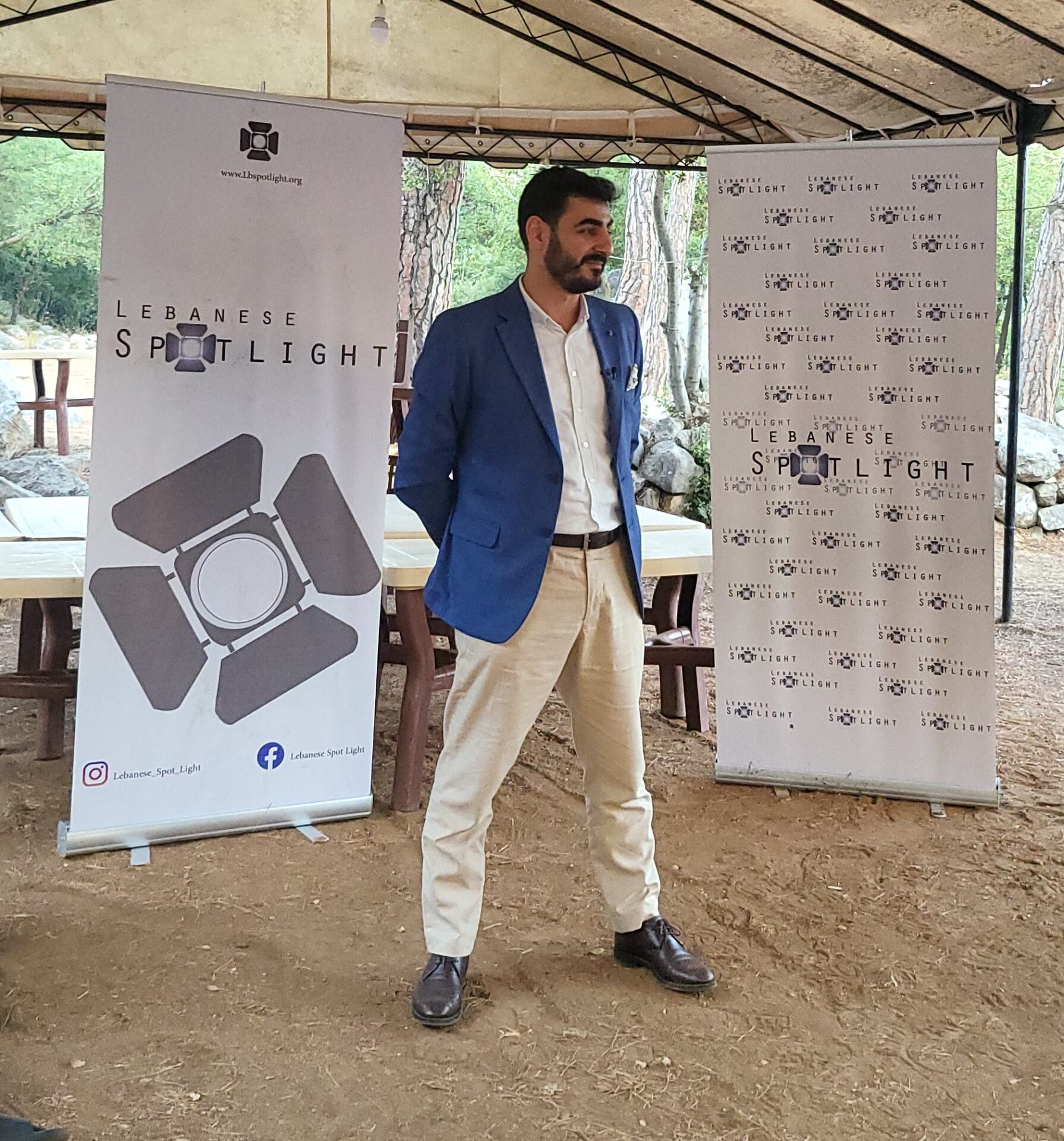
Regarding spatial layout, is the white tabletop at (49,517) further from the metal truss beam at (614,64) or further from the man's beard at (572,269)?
the metal truss beam at (614,64)

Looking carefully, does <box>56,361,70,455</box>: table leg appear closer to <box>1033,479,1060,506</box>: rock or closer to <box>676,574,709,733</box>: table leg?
<box>676,574,709,733</box>: table leg

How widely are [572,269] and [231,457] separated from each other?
1.34 meters

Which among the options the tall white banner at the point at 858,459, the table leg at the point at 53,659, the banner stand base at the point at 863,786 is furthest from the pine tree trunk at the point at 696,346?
the table leg at the point at 53,659

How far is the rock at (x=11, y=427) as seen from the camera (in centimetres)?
1020

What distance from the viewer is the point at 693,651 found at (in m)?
4.43

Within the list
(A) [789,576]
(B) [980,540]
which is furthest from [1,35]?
(B) [980,540]

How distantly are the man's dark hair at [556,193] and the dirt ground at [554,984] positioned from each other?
64.6 inches

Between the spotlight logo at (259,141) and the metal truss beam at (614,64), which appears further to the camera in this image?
the metal truss beam at (614,64)

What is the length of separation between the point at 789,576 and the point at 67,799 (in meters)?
2.44

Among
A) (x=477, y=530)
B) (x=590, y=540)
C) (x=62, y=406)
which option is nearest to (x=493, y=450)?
(x=477, y=530)

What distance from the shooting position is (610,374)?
8.00ft

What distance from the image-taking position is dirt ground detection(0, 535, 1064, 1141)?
7.12 ft

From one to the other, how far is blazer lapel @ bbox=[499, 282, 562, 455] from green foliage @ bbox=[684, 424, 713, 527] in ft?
24.2

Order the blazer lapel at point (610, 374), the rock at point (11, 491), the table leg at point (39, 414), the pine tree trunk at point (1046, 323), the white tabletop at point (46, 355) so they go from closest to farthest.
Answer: the blazer lapel at point (610, 374)
the rock at point (11, 491)
the white tabletop at point (46, 355)
the table leg at point (39, 414)
the pine tree trunk at point (1046, 323)
